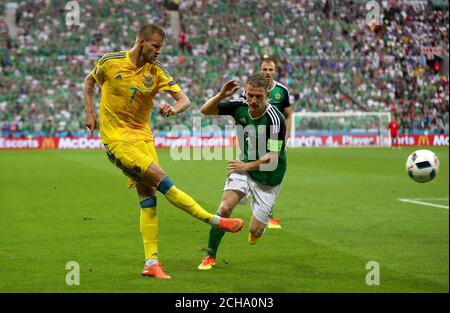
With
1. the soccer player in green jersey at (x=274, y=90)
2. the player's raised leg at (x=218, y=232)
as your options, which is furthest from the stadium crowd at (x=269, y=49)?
the player's raised leg at (x=218, y=232)

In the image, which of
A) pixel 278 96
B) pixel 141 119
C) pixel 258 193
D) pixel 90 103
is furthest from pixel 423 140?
pixel 90 103

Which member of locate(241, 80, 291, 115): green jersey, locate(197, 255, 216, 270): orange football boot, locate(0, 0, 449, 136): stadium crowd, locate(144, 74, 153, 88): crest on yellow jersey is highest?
locate(0, 0, 449, 136): stadium crowd

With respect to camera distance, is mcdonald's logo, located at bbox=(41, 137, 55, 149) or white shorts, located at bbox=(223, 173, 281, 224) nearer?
white shorts, located at bbox=(223, 173, 281, 224)

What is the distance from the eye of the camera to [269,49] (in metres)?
45.7

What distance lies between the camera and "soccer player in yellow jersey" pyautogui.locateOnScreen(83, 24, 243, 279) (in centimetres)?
765

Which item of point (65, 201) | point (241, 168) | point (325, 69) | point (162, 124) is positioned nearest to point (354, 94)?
point (325, 69)

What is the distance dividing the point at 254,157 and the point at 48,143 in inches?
1337

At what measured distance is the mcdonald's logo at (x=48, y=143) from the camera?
41.0 metres

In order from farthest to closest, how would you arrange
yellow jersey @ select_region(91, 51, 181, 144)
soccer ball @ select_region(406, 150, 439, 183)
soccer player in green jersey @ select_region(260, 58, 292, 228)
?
soccer player in green jersey @ select_region(260, 58, 292, 228) < soccer ball @ select_region(406, 150, 439, 183) < yellow jersey @ select_region(91, 51, 181, 144)

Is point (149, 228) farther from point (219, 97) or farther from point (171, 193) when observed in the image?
point (219, 97)

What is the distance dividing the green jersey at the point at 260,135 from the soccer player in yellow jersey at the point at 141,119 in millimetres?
806

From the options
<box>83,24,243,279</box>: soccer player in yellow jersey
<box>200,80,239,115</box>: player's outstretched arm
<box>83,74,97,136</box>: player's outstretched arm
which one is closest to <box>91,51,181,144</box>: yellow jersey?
<box>83,24,243,279</box>: soccer player in yellow jersey

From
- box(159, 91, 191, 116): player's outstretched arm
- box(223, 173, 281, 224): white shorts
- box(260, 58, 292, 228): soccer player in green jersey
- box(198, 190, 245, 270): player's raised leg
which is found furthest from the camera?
box(260, 58, 292, 228): soccer player in green jersey

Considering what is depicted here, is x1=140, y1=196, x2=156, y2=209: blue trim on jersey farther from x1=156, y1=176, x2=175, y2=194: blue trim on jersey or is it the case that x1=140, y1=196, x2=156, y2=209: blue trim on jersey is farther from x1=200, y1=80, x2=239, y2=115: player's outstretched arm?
x1=200, y1=80, x2=239, y2=115: player's outstretched arm
